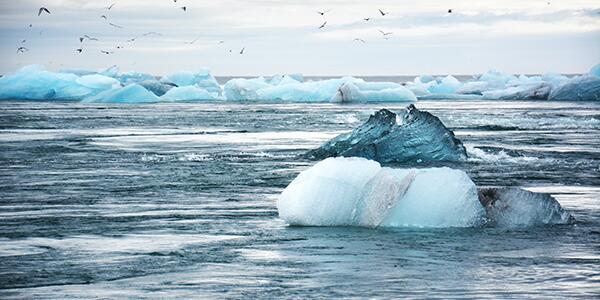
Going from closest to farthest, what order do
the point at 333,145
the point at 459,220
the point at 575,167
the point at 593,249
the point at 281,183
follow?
the point at 593,249 → the point at 459,220 → the point at 281,183 → the point at 575,167 → the point at 333,145

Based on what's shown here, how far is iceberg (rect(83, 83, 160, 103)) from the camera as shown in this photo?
54.9m

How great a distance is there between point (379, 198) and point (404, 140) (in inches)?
293

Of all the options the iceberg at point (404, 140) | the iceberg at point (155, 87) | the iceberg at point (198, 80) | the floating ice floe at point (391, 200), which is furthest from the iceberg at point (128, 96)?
the floating ice floe at point (391, 200)

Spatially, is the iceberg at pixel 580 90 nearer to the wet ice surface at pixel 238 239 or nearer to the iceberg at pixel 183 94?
the iceberg at pixel 183 94

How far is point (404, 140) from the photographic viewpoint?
18078mm

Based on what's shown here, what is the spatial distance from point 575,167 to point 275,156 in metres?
5.41

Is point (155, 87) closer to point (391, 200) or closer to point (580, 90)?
point (580, 90)

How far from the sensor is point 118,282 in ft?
26.8

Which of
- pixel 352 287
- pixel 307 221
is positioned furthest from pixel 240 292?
pixel 307 221

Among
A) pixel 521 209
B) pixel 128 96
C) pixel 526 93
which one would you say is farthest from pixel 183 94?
pixel 521 209

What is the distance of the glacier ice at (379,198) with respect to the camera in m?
10.7

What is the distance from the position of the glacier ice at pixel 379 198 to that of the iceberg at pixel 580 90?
43.6 metres

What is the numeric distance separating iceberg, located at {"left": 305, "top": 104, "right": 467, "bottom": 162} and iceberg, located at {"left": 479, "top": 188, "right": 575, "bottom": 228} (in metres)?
6.81

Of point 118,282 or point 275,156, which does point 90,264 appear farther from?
point 275,156
